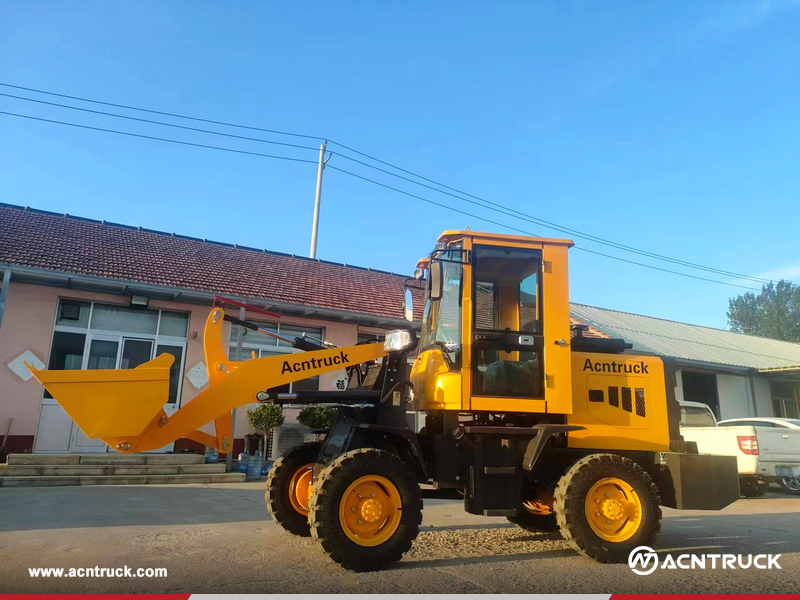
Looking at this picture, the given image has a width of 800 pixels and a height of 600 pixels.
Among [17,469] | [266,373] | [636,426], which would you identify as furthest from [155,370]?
[17,469]

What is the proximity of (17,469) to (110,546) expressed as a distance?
6.12m

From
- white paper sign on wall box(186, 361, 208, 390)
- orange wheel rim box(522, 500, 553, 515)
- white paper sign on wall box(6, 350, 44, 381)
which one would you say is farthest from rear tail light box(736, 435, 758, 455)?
white paper sign on wall box(6, 350, 44, 381)

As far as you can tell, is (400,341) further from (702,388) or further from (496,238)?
(702,388)

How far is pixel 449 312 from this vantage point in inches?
220

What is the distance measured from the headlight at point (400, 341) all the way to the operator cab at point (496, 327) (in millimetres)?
283

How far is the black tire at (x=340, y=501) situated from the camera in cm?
448

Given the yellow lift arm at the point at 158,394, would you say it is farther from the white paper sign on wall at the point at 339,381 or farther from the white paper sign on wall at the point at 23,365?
the white paper sign on wall at the point at 23,365

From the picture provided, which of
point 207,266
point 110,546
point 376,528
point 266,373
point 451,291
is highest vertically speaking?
point 207,266

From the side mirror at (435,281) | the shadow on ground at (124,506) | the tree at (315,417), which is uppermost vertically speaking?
the side mirror at (435,281)

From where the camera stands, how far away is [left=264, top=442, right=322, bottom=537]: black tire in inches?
228

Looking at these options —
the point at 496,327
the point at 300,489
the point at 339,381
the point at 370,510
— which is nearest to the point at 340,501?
the point at 370,510

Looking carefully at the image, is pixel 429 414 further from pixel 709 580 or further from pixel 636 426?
pixel 709 580

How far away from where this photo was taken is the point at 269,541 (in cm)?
559

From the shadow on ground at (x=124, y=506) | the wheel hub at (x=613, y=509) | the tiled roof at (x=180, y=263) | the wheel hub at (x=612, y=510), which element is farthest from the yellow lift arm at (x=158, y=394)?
the tiled roof at (x=180, y=263)
